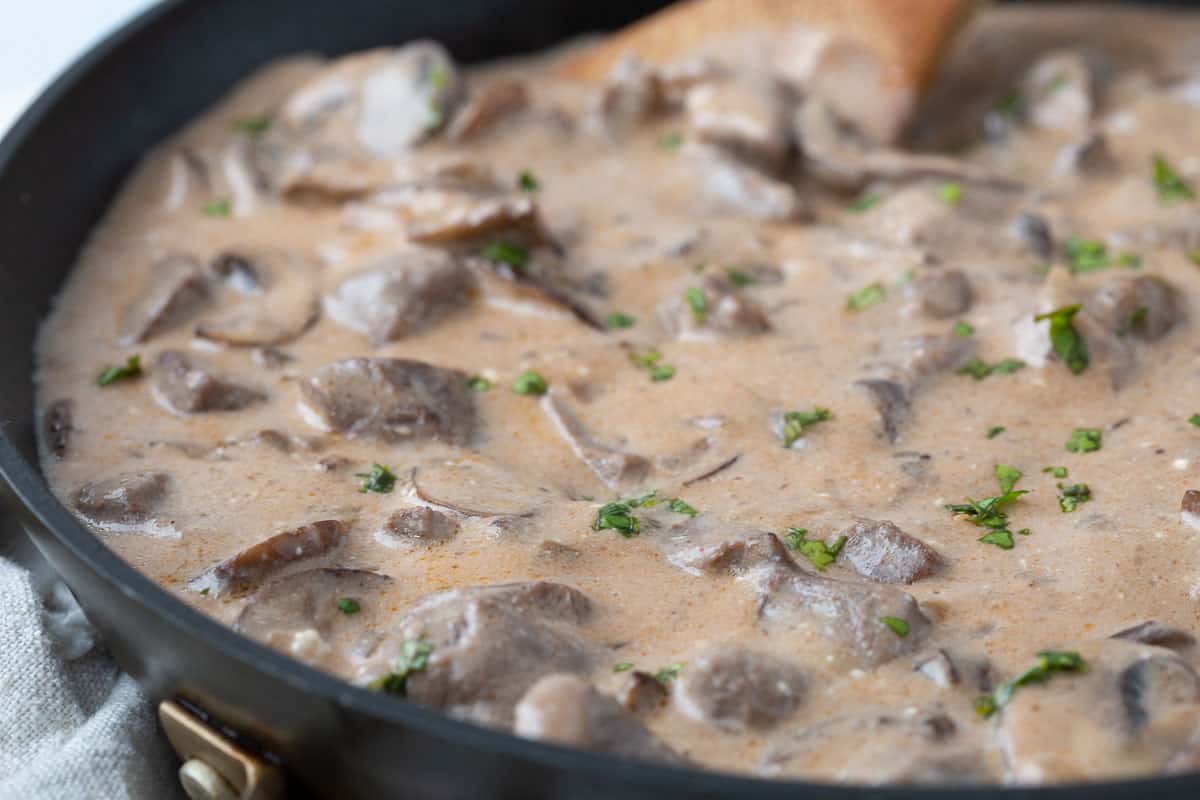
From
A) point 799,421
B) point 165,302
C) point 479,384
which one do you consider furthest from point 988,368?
point 165,302

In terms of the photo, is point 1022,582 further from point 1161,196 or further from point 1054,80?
point 1054,80

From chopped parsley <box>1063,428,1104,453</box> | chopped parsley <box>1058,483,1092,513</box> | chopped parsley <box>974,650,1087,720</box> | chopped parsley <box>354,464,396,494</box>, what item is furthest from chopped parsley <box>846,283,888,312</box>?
chopped parsley <box>974,650,1087,720</box>

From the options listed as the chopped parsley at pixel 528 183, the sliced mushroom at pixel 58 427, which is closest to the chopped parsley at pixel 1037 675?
the sliced mushroom at pixel 58 427

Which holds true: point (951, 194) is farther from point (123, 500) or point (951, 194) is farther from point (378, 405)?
point (123, 500)

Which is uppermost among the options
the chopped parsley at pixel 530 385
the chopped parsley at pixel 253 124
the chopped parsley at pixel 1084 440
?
the chopped parsley at pixel 253 124

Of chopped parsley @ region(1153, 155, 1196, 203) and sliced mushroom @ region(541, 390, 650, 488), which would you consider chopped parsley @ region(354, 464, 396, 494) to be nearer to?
sliced mushroom @ region(541, 390, 650, 488)

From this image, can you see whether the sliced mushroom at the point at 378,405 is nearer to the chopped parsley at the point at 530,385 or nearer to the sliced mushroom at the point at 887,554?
the chopped parsley at the point at 530,385
